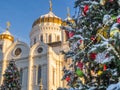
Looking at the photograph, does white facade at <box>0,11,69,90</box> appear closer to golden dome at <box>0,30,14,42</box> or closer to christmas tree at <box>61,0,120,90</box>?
golden dome at <box>0,30,14,42</box>

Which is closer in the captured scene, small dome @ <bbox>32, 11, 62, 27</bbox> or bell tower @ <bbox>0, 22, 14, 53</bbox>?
bell tower @ <bbox>0, 22, 14, 53</bbox>

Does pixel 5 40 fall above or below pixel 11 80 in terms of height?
above

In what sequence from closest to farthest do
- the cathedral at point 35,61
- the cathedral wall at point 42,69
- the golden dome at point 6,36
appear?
the cathedral wall at point 42,69
the cathedral at point 35,61
the golden dome at point 6,36

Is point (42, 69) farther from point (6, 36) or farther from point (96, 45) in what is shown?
point (96, 45)

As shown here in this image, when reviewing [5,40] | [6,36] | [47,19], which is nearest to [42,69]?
[5,40]

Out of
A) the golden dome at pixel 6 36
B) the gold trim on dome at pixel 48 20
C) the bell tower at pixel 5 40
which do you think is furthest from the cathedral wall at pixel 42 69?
the gold trim on dome at pixel 48 20

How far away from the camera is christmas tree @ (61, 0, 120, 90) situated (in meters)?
4.86

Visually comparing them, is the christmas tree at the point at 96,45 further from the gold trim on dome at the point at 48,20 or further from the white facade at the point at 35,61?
the gold trim on dome at the point at 48,20

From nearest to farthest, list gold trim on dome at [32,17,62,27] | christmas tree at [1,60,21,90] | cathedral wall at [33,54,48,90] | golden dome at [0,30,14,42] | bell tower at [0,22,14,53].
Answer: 1. christmas tree at [1,60,21,90]
2. cathedral wall at [33,54,48,90]
3. bell tower at [0,22,14,53]
4. golden dome at [0,30,14,42]
5. gold trim on dome at [32,17,62,27]

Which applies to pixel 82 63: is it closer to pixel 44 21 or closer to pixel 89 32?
pixel 89 32

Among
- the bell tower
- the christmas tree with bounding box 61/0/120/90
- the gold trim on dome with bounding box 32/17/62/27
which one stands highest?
the gold trim on dome with bounding box 32/17/62/27

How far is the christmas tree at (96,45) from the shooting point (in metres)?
4.86

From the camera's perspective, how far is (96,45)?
15.9 ft

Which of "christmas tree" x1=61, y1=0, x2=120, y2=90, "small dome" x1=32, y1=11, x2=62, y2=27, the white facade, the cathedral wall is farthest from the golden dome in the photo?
"christmas tree" x1=61, y1=0, x2=120, y2=90
